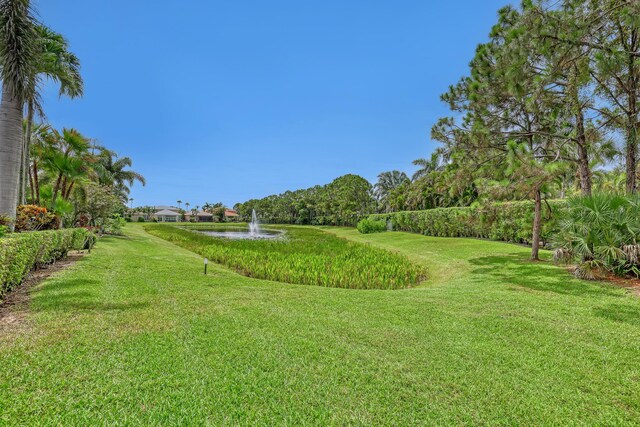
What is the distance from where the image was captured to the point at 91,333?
405 centimetres

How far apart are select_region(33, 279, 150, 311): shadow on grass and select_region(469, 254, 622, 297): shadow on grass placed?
8607mm

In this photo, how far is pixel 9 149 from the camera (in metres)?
7.77

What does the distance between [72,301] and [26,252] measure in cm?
190

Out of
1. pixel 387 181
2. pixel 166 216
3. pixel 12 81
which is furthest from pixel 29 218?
pixel 166 216

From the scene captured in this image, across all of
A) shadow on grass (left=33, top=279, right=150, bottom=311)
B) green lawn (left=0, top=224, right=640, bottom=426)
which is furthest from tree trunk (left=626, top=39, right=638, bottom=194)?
shadow on grass (left=33, top=279, right=150, bottom=311)

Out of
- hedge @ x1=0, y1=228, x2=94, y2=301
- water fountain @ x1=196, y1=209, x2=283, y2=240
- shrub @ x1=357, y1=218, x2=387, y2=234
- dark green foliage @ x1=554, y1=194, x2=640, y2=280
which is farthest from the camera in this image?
shrub @ x1=357, y1=218, x2=387, y2=234

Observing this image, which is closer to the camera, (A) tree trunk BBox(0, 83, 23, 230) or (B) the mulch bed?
(B) the mulch bed

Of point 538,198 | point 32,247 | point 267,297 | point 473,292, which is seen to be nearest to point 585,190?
point 538,198

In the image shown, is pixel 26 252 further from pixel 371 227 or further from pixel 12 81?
pixel 371 227

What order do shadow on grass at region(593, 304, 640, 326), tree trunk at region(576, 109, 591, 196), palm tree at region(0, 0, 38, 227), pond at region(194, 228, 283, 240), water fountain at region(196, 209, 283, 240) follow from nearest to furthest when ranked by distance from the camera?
shadow on grass at region(593, 304, 640, 326) → palm tree at region(0, 0, 38, 227) → tree trunk at region(576, 109, 591, 196) → pond at region(194, 228, 283, 240) → water fountain at region(196, 209, 283, 240)

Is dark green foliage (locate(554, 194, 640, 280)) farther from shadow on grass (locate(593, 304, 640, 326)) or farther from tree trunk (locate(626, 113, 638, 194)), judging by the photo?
shadow on grass (locate(593, 304, 640, 326))

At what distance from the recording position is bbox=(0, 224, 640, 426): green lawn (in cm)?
270

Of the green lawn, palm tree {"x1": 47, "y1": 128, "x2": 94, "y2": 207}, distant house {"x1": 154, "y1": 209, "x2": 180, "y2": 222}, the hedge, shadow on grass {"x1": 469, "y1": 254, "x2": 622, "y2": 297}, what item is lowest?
the green lawn

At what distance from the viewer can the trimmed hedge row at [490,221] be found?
1359 cm
